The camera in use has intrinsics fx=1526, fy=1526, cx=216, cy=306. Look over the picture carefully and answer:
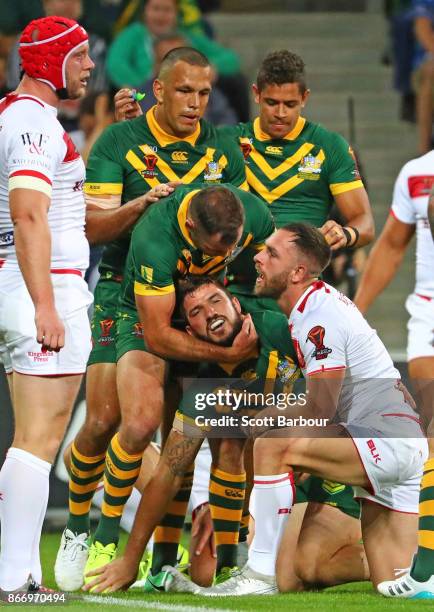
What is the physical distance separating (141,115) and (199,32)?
467cm

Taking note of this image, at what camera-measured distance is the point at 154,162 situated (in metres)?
7.46

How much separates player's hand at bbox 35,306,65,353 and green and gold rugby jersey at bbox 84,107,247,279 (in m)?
1.81

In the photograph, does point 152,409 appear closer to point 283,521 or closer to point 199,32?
point 283,521

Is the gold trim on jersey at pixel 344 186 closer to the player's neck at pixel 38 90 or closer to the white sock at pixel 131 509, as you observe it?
the white sock at pixel 131 509

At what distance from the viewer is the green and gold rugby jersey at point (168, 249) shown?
264 inches

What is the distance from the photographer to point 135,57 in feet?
38.9

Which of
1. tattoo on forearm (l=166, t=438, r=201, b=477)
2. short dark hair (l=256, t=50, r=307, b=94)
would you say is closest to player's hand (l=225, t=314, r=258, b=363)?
tattoo on forearm (l=166, t=438, r=201, b=477)

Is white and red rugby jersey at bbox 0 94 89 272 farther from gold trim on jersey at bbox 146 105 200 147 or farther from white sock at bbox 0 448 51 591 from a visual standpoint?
gold trim on jersey at bbox 146 105 200 147

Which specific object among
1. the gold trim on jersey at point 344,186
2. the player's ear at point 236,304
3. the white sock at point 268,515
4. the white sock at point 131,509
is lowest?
the white sock at point 131,509

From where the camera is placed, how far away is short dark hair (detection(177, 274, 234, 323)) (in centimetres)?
682

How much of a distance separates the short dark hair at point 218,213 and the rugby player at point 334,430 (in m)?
0.22

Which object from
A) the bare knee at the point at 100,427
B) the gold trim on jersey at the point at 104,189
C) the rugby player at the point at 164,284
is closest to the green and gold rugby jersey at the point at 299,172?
the gold trim on jersey at the point at 104,189

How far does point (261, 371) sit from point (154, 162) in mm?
1215

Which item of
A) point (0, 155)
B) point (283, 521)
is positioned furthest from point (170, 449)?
point (0, 155)
